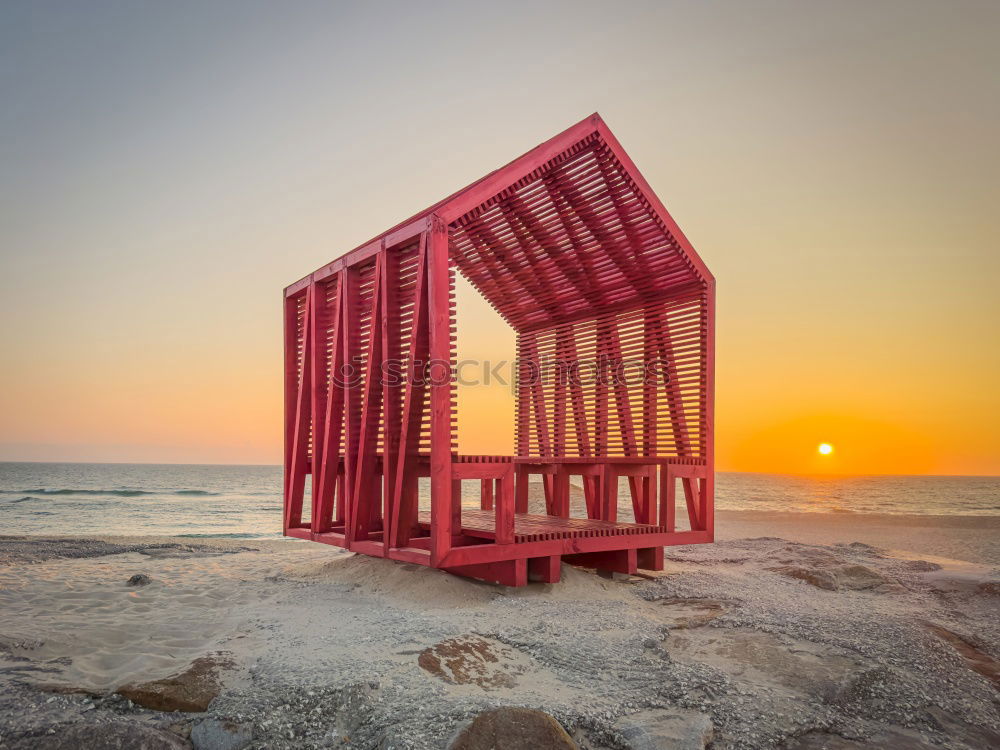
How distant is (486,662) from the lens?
5.49m

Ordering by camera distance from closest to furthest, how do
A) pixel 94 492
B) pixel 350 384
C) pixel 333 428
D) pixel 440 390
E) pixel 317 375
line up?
pixel 440 390 < pixel 350 384 < pixel 333 428 < pixel 317 375 < pixel 94 492

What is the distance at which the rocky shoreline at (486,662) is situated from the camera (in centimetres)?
432

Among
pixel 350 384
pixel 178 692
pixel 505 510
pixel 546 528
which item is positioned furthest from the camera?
pixel 350 384

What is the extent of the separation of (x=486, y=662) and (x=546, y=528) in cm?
328

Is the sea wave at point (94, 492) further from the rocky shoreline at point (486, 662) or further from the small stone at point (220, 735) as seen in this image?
the small stone at point (220, 735)

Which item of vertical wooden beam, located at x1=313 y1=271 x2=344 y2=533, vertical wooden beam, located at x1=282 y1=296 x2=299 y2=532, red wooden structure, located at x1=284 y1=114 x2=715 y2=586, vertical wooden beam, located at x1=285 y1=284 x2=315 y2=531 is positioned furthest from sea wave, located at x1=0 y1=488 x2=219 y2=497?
vertical wooden beam, located at x1=313 y1=271 x2=344 y2=533

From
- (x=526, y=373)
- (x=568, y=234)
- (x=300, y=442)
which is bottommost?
(x=300, y=442)

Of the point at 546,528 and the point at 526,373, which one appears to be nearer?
the point at 546,528

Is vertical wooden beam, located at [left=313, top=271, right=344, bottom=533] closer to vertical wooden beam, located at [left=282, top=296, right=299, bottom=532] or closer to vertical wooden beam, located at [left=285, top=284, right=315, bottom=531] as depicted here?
vertical wooden beam, located at [left=285, top=284, right=315, bottom=531]

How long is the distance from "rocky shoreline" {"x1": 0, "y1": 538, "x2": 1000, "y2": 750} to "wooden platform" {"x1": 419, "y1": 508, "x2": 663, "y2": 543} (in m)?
0.58

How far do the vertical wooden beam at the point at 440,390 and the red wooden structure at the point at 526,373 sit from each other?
0.7 inches

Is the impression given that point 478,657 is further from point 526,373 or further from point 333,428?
point 526,373

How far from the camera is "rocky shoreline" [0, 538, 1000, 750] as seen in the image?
14.2 feet

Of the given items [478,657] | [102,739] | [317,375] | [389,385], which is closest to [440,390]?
[389,385]
